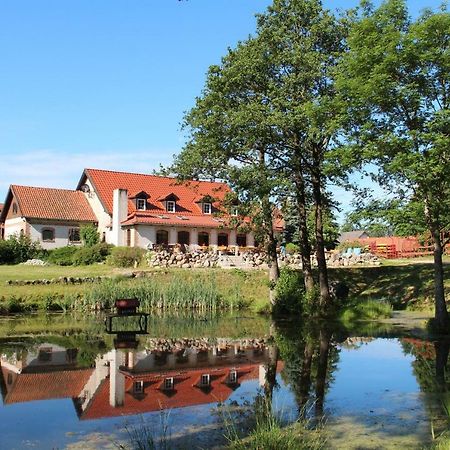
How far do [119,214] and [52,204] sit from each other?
278 inches

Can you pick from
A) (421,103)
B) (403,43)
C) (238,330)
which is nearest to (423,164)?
(421,103)

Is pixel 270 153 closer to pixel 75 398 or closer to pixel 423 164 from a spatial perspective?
pixel 423 164

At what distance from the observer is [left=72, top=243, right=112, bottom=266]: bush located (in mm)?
40281

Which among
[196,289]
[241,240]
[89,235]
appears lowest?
[196,289]

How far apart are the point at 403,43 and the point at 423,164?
3.65 meters

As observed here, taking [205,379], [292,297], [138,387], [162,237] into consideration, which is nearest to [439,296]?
[292,297]

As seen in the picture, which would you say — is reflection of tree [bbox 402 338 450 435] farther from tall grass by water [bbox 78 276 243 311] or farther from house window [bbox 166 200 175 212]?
house window [bbox 166 200 175 212]

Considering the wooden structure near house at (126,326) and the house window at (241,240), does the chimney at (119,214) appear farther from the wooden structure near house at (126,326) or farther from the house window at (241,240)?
the wooden structure near house at (126,326)

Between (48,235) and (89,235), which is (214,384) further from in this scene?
(48,235)

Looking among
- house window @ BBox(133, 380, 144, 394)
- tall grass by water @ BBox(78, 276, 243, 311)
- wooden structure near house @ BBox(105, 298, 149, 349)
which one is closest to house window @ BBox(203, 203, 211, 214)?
tall grass by water @ BBox(78, 276, 243, 311)

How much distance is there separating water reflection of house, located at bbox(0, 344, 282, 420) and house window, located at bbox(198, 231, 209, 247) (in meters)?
32.2

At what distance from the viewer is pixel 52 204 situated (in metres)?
48.8

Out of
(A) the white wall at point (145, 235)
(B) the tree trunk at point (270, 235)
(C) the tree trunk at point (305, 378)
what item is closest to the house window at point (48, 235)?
(A) the white wall at point (145, 235)

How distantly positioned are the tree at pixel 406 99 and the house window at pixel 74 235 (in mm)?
34511
